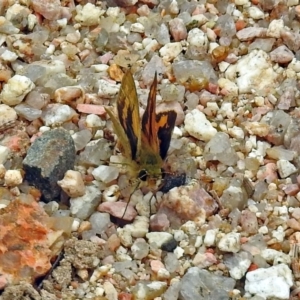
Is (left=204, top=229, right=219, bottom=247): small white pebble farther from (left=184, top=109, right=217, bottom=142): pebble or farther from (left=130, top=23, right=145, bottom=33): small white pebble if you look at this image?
(left=130, top=23, right=145, bottom=33): small white pebble

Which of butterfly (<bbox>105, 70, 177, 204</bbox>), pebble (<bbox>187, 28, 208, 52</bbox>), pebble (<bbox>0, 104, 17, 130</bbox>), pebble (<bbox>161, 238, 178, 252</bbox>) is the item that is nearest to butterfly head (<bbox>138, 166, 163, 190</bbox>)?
butterfly (<bbox>105, 70, 177, 204</bbox>)

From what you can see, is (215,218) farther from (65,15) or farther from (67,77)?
(65,15)

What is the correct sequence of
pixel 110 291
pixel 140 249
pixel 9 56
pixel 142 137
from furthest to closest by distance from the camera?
pixel 9 56, pixel 142 137, pixel 140 249, pixel 110 291

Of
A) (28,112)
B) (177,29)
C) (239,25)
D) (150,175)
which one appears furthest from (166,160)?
(239,25)

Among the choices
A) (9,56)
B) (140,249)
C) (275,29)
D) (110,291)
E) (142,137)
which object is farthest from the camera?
(275,29)

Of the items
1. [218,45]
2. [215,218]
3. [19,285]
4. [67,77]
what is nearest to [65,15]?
[67,77]

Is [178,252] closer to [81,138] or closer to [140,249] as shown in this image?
[140,249]

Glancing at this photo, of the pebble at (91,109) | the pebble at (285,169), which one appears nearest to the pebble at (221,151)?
the pebble at (285,169)

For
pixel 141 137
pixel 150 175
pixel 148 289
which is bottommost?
pixel 148 289
